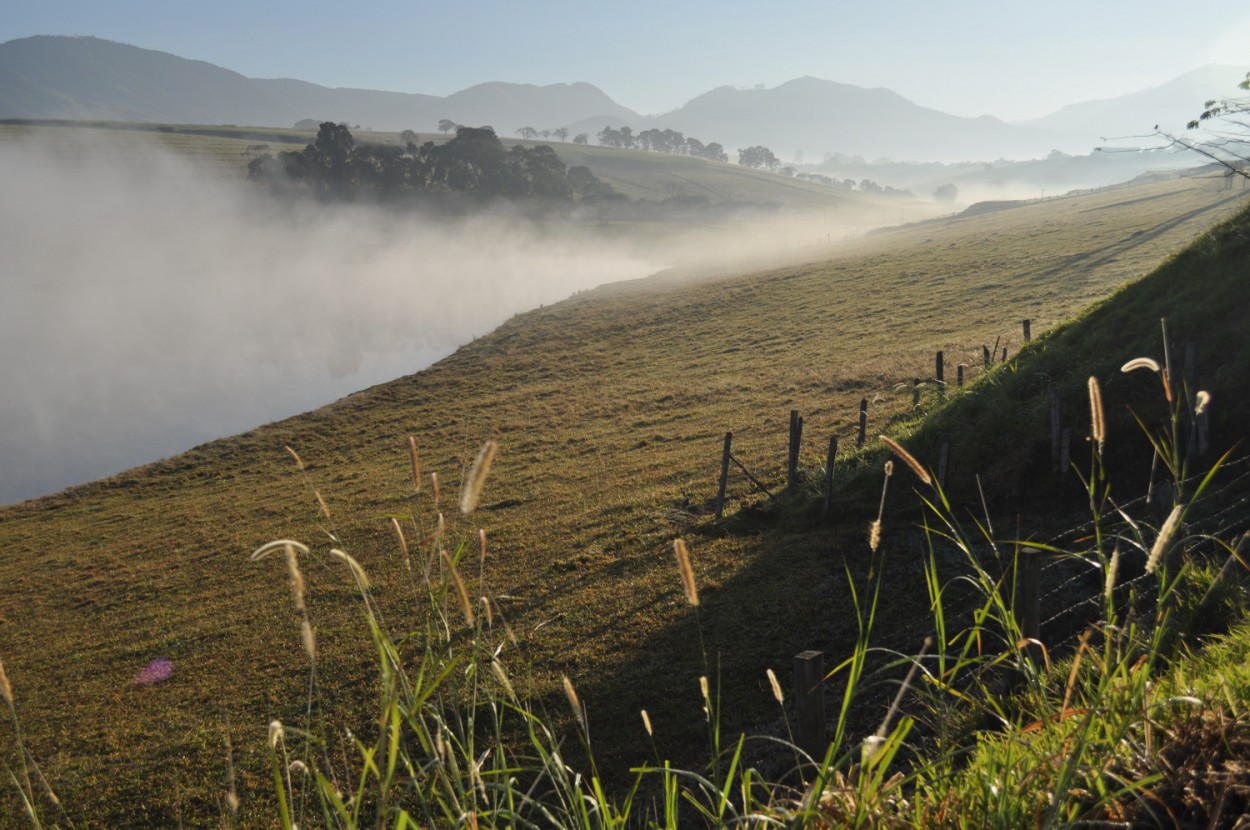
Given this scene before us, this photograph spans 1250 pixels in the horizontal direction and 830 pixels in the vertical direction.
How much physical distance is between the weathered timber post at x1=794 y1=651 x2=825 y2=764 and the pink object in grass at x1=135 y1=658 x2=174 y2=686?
18.4 metres

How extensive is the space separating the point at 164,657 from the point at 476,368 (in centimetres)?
3733

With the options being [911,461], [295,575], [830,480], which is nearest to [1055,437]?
[830,480]

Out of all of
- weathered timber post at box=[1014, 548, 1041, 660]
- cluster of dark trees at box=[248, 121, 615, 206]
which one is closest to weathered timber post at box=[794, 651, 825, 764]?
weathered timber post at box=[1014, 548, 1041, 660]

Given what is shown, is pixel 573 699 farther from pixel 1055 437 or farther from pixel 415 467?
pixel 1055 437

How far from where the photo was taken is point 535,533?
79.5ft

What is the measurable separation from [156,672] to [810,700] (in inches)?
761

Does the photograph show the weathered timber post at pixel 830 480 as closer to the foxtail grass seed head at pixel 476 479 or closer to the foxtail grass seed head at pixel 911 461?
the foxtail grass seed head at pixel 911 461

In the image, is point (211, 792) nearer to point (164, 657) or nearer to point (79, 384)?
point (164, 657)

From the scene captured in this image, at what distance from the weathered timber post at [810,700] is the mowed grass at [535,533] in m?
2.18

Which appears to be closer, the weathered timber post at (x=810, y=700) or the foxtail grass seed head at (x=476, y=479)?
the foxtail grass seed head at (x=476, y=479)

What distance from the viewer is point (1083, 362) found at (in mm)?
18828

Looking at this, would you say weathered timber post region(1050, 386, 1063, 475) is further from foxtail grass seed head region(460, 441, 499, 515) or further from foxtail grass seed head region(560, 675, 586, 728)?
foxtail grass seed head region(460, 441, 499, 515)

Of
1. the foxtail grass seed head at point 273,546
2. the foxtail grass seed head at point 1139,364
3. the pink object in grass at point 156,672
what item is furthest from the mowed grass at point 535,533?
the foxtail grass seed head at point 1139,364

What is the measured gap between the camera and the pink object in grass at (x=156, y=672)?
19.1 meters
